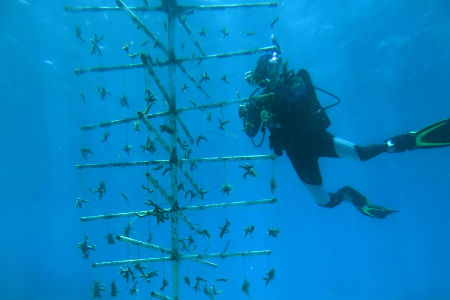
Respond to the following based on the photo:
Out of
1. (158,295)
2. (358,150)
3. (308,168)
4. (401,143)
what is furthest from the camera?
(308,168)

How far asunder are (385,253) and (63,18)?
280ft

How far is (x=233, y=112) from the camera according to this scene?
27062 mm

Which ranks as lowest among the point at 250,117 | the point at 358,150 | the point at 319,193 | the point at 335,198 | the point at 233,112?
the point at 335,198

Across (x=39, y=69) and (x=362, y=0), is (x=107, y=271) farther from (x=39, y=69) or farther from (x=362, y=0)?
(x=362, y=0)

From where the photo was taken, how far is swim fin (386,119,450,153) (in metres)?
5.40

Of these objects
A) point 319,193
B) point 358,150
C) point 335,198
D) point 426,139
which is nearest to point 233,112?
point 335,198

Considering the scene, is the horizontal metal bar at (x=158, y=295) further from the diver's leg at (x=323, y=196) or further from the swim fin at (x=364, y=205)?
the swim fin at (x=364, y=205)

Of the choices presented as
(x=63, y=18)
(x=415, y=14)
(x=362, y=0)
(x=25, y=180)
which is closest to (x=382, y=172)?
(x=415, y=14)

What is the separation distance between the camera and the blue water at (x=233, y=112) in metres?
19.4

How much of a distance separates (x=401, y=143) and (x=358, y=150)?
0.70 m

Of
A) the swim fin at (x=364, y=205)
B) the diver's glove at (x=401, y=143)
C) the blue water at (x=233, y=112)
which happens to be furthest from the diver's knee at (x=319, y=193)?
the blue water at (x=233, y=112)

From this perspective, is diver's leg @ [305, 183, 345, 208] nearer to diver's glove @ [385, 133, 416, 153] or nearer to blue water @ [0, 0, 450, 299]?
diver's glove @ [385, 133, 416, 153]

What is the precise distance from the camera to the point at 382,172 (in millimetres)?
38562

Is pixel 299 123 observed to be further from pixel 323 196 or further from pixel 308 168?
pixel 323 196
